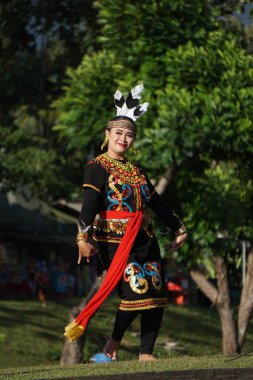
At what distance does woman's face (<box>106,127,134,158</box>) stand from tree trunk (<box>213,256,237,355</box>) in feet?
35.0

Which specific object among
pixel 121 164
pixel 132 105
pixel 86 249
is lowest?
pixel 86 249

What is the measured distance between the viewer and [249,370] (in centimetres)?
649

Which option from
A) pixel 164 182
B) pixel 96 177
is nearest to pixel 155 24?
pixel 164 182

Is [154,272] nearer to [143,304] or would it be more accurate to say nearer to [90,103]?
[143,304]

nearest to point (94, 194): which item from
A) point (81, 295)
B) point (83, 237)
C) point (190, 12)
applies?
point (83, 237)

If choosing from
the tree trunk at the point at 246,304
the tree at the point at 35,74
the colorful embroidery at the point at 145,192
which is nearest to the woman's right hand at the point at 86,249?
the colorful embroidery at the point at 145,192

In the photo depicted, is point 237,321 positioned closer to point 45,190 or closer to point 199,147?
point 199,147

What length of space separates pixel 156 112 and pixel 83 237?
9160mm

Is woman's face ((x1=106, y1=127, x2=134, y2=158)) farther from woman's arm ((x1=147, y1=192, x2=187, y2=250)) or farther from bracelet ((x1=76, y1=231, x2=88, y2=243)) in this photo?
bracelet ((x1=76, y1=231, x2=88, y2=243))

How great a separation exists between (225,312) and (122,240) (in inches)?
443

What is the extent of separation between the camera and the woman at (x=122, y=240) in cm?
820

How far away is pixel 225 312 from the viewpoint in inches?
755

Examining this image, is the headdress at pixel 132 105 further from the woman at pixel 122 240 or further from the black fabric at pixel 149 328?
the black fabric at pixel 149 328

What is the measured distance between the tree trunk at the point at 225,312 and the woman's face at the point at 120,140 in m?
10.7
